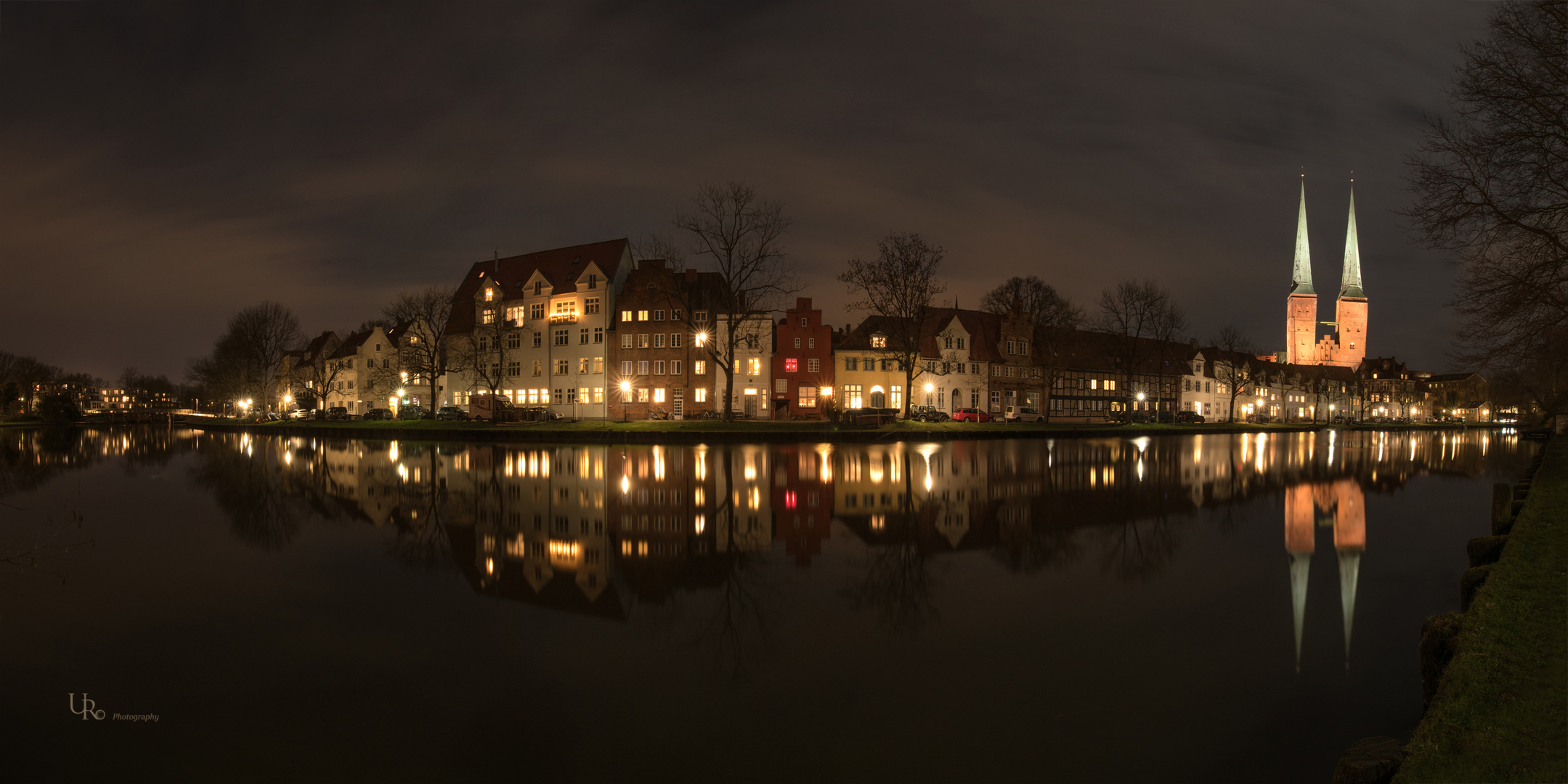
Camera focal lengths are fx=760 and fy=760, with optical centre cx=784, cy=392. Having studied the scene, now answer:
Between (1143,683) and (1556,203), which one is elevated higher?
(1556,203)

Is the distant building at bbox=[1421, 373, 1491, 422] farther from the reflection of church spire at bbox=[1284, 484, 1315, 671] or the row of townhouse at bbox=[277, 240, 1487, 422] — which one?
the reflection of church spire at bbox=[1284, 484, 1315, 671]

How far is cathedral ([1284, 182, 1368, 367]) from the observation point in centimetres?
17062

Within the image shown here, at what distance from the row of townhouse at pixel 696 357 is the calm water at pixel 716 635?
37.0m

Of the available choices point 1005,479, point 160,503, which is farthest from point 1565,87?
point 160,503

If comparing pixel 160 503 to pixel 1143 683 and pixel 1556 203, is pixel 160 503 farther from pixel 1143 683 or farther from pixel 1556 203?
pixel 1556 203

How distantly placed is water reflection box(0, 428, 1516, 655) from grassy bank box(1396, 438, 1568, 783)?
5.74 feet

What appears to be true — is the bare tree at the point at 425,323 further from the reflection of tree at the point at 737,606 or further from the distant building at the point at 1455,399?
the distant building at the point at 1455,399

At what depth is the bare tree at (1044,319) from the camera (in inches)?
2672

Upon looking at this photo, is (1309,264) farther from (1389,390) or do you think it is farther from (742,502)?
(742,502)

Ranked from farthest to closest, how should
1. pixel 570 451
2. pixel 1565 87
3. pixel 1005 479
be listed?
pixel 570 451 < pixel 1005 479 < pixel 1565 87

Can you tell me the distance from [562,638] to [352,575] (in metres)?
4.94

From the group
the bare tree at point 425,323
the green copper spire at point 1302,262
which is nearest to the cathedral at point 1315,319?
the green copper spire at point 1302,262

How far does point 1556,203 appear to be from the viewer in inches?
650

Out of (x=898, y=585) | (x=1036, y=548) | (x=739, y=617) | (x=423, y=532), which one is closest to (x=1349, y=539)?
(x=1036, y=548)
